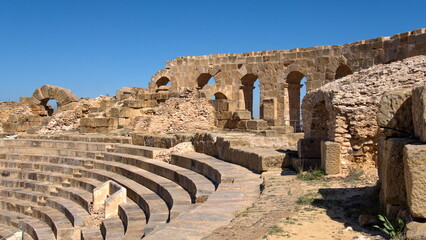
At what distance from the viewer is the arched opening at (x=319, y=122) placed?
780 centimetres

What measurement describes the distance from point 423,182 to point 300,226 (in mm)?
1172

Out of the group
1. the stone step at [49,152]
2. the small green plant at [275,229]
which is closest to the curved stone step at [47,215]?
the stone step at [49,152]

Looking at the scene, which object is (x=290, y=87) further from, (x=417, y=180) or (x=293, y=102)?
(x=417, y=180)

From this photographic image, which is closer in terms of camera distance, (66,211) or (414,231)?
(414,231)

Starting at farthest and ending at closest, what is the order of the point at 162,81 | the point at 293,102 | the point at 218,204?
the point at 162,81
the point at 293,102
the point at 218,204

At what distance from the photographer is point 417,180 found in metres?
3.23

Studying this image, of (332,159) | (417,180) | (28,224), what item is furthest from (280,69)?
(417,180)

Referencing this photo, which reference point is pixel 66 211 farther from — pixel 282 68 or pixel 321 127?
pixel 282 68

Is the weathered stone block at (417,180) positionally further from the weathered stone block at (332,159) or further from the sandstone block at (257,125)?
the sandstone block at (257,125)

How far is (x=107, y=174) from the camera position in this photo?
11.0 metres

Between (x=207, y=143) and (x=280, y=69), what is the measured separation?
947 cm

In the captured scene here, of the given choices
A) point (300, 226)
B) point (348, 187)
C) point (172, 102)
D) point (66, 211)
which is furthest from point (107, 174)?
point (300, 226)

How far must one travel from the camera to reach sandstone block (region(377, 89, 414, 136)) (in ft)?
13.2

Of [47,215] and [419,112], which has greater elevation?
[419,112]
